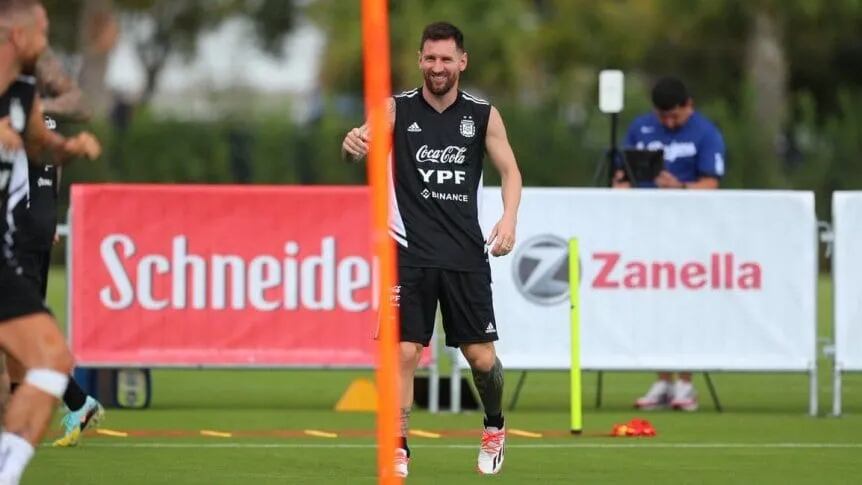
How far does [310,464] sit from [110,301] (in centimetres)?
404

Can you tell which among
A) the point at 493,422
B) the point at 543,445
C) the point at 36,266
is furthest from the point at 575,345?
the point at 36,266

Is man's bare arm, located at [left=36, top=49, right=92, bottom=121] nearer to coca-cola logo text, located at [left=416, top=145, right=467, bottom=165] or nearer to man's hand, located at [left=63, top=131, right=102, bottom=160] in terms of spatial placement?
man's hand, located at [left=63, top=131, right=102, bottom=160]

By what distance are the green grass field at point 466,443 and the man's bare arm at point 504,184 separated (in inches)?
51.2

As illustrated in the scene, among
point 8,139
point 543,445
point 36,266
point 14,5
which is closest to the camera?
point 8,139

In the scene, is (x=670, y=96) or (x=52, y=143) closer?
(x=52, y=143)

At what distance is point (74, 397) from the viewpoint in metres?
13.0

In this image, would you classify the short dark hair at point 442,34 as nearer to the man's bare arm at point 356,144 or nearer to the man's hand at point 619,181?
the man's bare arm at point 356,144

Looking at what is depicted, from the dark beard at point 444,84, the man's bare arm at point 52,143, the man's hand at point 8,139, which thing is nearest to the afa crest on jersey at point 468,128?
the dark beard at point 444,84

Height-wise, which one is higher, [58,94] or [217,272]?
[58,94]

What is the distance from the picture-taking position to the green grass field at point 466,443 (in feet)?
38.3

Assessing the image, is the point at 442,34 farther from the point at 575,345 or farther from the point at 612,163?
the point at 612,163

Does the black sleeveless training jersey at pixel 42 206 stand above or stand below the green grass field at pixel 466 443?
above

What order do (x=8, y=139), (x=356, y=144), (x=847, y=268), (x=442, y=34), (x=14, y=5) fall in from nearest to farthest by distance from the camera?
(x=8, y=139) < (x=14, y=5) < (x=356, y=144) < (x=442, y=34) < (x=847, y=268)

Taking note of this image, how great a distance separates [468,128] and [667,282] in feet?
14.6
